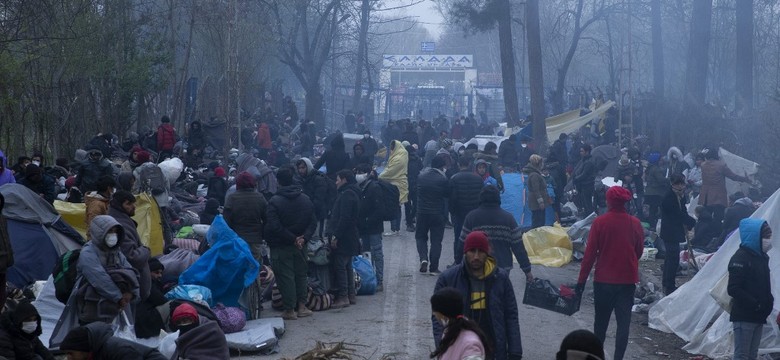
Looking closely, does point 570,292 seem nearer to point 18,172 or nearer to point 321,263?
point 321,263

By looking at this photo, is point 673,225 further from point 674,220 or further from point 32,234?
point 32,234

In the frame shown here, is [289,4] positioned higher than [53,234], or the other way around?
[289,4]

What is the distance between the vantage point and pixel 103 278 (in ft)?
27.8

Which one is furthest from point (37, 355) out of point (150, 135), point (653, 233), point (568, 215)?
point (150, 135)

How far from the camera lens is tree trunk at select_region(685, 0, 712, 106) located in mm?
29609

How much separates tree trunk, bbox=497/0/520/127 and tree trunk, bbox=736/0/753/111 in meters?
6.87

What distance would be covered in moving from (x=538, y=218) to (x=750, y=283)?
8.40m

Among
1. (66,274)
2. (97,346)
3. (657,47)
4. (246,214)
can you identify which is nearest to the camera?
(97,346)

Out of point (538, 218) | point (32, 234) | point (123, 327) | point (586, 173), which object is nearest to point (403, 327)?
point (123, 327)

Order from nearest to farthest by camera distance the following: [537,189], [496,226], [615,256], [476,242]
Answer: [476,242], [615,256], [496,226], [537,189]

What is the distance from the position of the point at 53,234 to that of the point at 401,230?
341 inches

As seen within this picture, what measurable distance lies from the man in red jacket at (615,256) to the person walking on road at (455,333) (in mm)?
3502

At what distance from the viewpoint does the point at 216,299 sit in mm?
11133

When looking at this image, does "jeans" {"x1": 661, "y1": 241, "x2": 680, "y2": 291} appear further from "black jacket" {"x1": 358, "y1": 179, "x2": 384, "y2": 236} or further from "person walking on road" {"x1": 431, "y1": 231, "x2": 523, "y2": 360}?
"person walking on road" {"x1": 431, "y1": 231, "x2": 523, "y2": 360}
